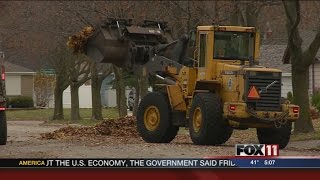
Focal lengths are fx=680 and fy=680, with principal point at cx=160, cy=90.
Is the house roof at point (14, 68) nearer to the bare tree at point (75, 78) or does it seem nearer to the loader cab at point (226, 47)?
the bare tree at point (75, 78)

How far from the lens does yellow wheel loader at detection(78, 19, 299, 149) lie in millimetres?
11391

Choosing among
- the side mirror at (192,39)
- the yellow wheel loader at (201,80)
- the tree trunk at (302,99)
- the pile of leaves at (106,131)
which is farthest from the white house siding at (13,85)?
the side mirror at (192,39)

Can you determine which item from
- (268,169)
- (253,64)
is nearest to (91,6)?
(253,64)

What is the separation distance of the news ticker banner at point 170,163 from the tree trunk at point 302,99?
11831mm

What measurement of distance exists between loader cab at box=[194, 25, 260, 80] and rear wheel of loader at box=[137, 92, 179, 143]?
119 cm

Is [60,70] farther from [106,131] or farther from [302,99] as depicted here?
[302,99]

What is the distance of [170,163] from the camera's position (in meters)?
4.75

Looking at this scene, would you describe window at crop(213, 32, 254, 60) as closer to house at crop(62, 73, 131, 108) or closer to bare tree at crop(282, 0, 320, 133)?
bare tree at crop(282, 0, 320, 133)

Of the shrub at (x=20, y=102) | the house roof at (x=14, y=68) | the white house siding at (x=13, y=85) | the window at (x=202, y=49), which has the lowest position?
the shrub at (x=20, y=102)

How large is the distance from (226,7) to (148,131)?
472 inches

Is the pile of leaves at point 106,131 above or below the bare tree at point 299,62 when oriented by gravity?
below

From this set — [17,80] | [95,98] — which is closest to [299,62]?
[95,98]

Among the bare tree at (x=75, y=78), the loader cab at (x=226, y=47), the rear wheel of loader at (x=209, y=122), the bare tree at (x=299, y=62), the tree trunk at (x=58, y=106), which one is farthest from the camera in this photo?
the tree trunk at (x=58, y=106)

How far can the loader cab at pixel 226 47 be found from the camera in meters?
11.9
